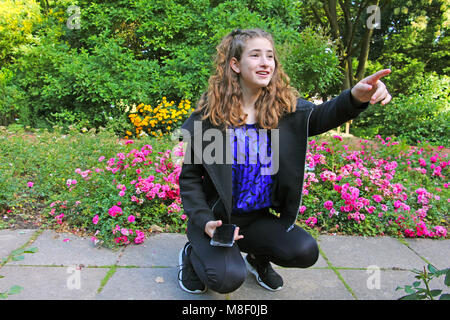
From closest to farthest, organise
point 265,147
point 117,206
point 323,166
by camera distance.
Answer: point 265,147 < point 117,206 < point 323,166

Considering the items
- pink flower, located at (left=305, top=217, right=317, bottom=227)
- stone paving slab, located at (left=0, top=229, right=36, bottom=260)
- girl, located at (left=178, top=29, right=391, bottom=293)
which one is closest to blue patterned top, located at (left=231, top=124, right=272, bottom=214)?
girl, located at (left=178, top=29, right=391, bottom=293)

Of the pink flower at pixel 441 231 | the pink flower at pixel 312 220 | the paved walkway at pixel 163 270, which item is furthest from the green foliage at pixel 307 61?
the paved walkway at pixel 163 270

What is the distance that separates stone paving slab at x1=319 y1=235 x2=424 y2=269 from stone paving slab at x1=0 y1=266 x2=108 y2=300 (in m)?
1.55

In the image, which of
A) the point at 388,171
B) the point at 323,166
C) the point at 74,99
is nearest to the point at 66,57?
the point at 74,99

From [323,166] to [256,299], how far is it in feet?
6.18

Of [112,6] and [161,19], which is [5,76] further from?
[161,19]

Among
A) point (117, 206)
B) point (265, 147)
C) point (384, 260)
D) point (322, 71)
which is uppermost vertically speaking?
point (322, 71)

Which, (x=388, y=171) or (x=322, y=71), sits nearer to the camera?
(x=388, y=171)

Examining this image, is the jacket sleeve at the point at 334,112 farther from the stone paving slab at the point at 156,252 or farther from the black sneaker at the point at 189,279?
the stone paving slab at the point at 156,252

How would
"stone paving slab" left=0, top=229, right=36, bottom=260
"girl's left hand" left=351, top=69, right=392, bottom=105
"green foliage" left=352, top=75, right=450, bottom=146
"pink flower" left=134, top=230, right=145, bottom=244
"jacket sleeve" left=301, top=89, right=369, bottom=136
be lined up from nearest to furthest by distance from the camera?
"girl's left hand" left=351, top=69, right=392, bottom=105, "jacket sleeve" left=301, top=89, right=369, bottom=136, "stone paving slab" left=0, top=229, right=36, bottom=260, "pink flower" left=134, top=230, right=145, bottom=244, "green foliage" left=352, top=75, right=450, bottom=146

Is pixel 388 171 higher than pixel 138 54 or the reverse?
the reverse

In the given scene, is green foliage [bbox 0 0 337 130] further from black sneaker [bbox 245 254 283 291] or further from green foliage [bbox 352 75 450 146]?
black sneaker [bbox 245 254 283 291]

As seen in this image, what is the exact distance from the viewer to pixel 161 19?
620 centimetres

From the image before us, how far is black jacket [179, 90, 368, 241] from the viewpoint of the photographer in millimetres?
1973
